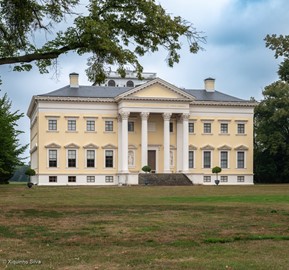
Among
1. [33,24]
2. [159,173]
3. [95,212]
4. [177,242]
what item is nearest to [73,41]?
[33,24]

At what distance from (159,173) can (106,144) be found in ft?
24.2

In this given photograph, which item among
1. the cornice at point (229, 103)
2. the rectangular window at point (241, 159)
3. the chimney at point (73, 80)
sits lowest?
the rectangular window at point (241, 159)

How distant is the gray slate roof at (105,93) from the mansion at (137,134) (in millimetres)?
118

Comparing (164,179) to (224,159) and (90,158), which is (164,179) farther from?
(224,159)

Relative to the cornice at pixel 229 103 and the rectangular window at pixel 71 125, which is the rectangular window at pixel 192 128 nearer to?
the cornice at pixel 229 103

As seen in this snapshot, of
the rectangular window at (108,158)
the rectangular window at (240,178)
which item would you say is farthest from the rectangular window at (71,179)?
the rectangular window at (240,178)

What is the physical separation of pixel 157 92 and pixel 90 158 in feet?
35.9

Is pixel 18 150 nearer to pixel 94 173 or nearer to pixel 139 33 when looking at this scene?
pixel 94 173

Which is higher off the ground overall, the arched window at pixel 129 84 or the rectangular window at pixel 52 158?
the arched window at pixel 129 84

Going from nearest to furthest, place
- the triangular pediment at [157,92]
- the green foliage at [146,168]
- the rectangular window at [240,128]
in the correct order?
the green foliage at [146,168], the triangular pediment at [157,92], the rectangular window at [240,128]

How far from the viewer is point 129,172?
206ft

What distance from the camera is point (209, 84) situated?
7062cm

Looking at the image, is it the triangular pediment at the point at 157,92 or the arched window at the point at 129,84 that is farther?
the arched window at the point at 129,84

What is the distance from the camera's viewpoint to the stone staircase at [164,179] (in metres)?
58.8
